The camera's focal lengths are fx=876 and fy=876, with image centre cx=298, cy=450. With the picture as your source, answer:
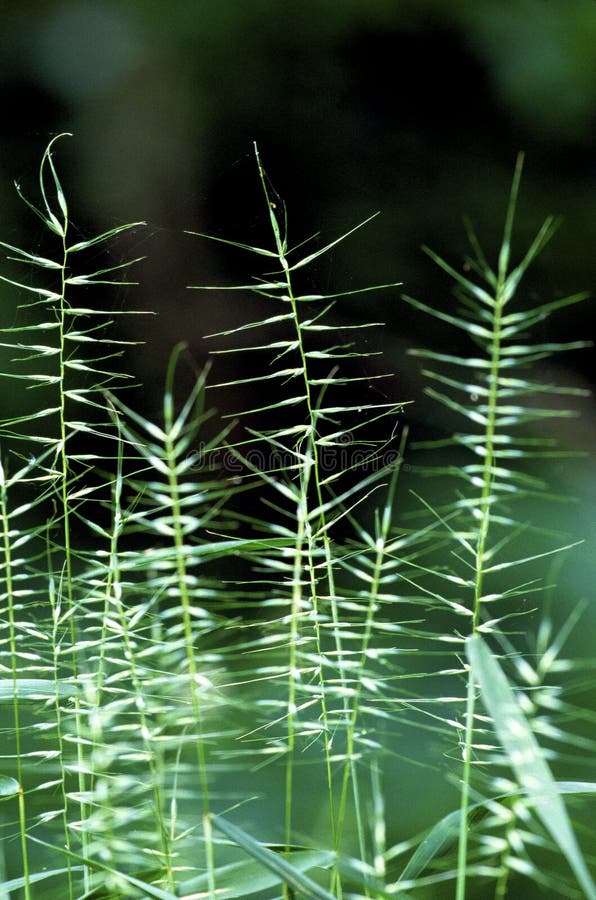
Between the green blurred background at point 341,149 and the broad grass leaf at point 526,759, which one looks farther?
the green blurred background at point 341,149

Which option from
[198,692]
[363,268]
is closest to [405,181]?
[363,268]

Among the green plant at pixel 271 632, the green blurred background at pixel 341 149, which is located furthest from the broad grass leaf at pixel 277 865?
the green blurred background at pixel 341 149

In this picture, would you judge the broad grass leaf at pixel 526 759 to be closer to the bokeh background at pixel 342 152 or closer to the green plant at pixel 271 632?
the green plant at pixel 271 632

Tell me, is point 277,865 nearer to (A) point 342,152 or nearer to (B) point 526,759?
(B) point 526,759

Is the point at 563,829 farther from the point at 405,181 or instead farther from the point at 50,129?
Result: the point at 50,129

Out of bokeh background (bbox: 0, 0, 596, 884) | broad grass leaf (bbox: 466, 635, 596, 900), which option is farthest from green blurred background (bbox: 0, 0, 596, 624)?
broad grass leaf (bbox: 466, 635, 596, 900)

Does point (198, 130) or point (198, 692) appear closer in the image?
point (198, 692)

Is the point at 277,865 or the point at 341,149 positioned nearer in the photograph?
the point at 277,865

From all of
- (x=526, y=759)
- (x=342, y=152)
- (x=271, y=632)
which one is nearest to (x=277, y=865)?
(x=526, y=759)
